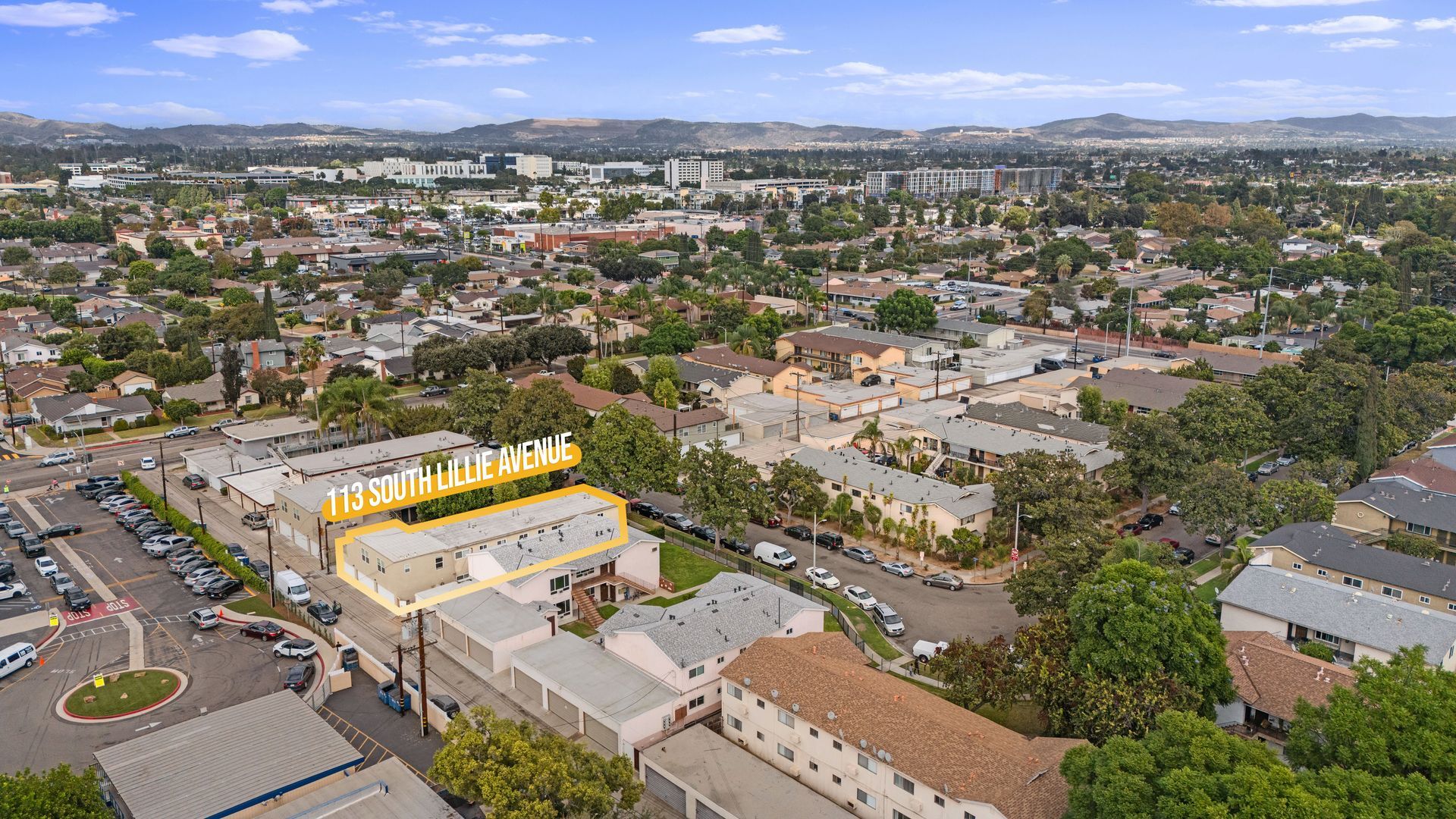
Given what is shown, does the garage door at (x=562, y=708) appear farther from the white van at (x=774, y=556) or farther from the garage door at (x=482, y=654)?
the white van at (x=774, y=556)

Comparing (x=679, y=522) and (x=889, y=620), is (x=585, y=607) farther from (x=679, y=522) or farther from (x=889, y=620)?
(x=889, y=620)

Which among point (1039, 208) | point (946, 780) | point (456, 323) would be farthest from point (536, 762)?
point (1039, 208)

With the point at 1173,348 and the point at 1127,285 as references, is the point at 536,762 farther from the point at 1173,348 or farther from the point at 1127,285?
the point at 1127,285

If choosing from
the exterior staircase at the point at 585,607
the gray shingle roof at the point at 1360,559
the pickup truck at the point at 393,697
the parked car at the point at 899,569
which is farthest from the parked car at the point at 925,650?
the pickup truck at the point at 393,697

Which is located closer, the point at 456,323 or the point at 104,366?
the point at 104,366

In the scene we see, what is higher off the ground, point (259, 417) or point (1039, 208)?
point (1039, 208)
